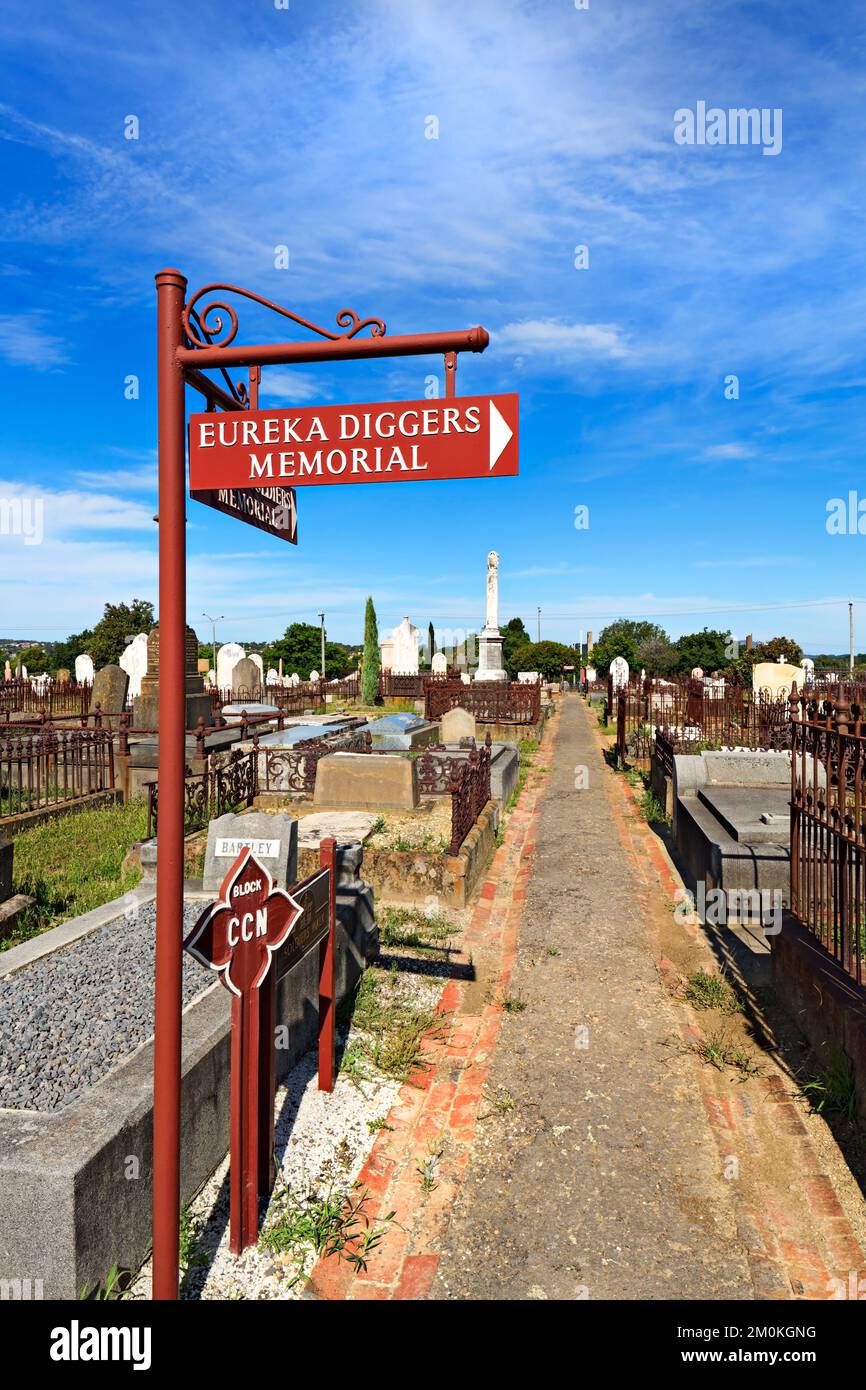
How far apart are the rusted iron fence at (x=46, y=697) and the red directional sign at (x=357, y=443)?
75.9ft

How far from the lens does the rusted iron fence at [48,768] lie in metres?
10.2

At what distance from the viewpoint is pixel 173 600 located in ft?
8.32

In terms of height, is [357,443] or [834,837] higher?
[357,443]

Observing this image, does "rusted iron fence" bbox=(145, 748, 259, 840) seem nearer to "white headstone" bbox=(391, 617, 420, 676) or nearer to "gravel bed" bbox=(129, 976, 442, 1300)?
"gravel bed" bbox=(129, 976, 442, 1300)

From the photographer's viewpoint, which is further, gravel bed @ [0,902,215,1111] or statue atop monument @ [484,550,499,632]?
statue atop monument @ [484,550,499,632]

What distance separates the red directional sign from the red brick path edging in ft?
10.1

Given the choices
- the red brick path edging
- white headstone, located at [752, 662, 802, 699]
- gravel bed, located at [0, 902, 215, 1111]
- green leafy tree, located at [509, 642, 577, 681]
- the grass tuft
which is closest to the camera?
the red brick path edging

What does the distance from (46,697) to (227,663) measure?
244 inches

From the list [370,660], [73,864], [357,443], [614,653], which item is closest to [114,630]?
[370,660]

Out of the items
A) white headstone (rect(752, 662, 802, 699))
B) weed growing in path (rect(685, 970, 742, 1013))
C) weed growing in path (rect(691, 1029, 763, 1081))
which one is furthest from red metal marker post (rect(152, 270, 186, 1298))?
white headstone (rect(752, 662, 802, 699))

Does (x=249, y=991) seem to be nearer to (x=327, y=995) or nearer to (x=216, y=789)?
(x=327, y=995)

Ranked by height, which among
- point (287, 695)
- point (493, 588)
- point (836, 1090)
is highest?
point (493, 588)

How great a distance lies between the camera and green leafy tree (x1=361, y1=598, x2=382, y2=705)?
34.4 m
